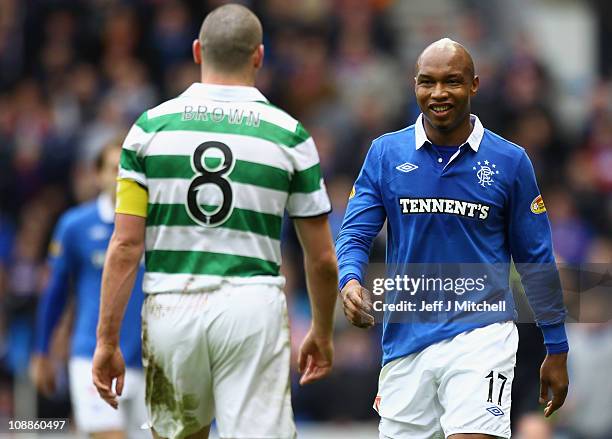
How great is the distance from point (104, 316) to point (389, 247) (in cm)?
141

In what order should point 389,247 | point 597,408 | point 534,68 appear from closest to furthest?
point 389,247
point 597,408
point 534,68

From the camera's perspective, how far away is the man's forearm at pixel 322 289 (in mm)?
6891

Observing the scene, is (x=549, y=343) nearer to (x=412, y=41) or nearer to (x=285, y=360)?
(x=285, y=360)

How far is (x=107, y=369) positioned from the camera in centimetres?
677

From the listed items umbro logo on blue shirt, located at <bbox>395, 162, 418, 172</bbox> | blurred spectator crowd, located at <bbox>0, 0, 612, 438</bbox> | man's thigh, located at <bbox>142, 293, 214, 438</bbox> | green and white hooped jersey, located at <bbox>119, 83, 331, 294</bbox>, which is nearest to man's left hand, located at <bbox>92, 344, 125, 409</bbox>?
man's thigh, located at <bbox>142, 293, 214, 438</bbox>

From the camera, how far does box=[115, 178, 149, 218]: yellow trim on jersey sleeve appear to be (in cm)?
671

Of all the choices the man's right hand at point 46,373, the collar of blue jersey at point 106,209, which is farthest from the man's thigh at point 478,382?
the man's right hand at point 46,373

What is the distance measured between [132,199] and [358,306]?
1.13m

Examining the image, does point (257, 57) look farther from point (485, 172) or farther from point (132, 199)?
point (485, 172)

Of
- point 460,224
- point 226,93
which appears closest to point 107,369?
point 226,93

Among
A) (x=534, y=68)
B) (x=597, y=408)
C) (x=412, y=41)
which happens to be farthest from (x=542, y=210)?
(x=412, y=41)

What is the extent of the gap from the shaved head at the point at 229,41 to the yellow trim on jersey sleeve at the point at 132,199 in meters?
0.68

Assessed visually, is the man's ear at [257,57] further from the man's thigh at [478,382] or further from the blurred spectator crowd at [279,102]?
the blurred spectator crowd at [279,102]

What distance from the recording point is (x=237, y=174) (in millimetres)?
6676
